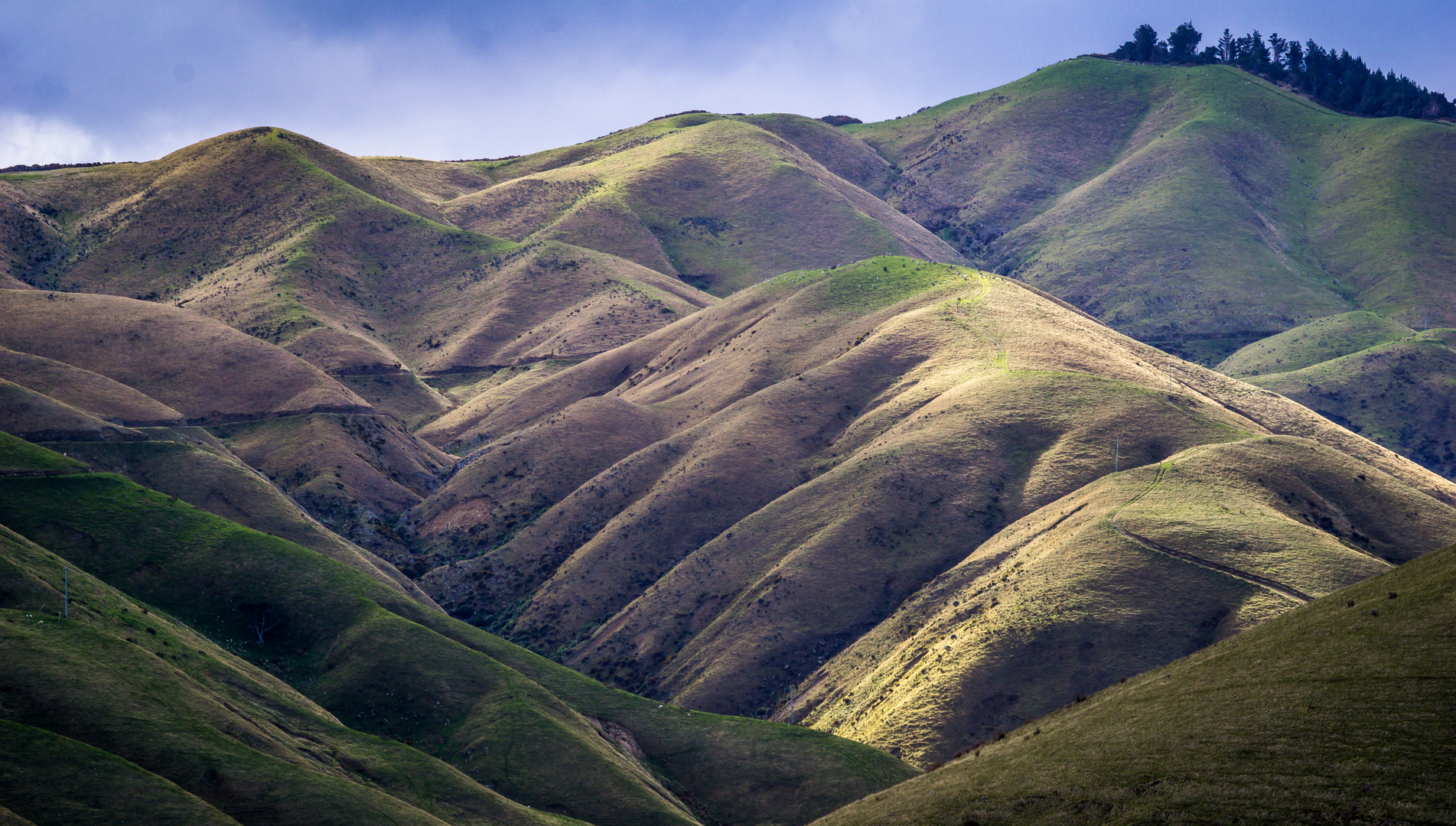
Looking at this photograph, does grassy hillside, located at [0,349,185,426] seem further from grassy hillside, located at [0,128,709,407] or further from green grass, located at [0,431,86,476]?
grassy hillside, located at [0,128,709,407]

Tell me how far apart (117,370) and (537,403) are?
4801 centimetres

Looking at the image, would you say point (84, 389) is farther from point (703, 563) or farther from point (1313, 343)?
point (1313, 343)

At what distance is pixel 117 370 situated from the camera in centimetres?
11900

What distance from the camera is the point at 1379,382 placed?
548 feet

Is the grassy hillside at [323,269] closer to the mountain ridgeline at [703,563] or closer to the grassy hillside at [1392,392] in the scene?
the mountain ridgeline at [703,563]

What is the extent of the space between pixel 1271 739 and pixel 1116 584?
1525 inches

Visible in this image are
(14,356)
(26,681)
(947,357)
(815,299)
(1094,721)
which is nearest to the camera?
(26,681)

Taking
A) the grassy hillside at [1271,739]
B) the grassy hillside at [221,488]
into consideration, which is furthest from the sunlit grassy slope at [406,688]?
the grassy hillside at [1271,739]

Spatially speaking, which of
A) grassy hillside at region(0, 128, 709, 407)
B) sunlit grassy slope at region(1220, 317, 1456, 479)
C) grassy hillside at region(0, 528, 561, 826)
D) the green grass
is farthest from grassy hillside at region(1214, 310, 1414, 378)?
the green grass

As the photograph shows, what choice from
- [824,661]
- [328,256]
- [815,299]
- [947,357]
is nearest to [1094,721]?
[824,661]

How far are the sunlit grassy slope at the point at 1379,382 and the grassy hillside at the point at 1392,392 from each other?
12 centimetres

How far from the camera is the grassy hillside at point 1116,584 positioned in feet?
226

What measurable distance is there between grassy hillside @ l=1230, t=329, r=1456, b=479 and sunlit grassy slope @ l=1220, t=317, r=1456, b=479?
0.38ft

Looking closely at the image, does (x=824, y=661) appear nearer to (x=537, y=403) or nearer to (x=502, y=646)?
(x=502, y=646)
